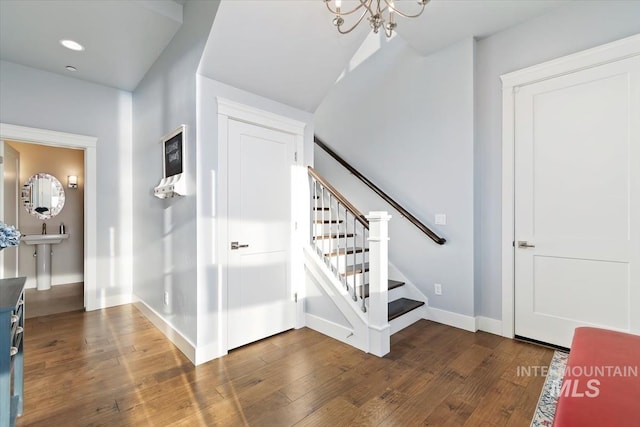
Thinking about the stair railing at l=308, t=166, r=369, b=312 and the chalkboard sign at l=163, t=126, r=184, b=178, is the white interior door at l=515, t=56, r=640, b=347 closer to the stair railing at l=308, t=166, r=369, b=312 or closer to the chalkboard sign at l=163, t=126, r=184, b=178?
the stair railing at l=308, t=166, r=369, b=312

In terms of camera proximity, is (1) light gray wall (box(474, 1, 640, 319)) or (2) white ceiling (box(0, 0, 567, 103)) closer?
(2) white ceiling (box(0, 0, 567, 103))

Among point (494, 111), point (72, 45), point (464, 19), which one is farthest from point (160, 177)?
point (494, 111)

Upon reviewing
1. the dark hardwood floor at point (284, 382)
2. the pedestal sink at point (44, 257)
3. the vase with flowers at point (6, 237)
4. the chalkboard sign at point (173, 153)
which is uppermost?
the chalkboard sign at point (173, 153)

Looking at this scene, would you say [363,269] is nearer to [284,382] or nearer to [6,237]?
[284,382]

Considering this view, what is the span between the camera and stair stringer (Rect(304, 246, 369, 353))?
8.54 feet

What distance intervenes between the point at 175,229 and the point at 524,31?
3757 mm

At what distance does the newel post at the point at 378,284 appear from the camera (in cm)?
249

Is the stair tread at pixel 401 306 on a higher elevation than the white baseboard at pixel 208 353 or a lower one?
higher

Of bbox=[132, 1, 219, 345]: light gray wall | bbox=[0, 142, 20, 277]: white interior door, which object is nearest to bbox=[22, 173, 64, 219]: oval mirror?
bbox=[0, 142, 20, 277]: white interior door

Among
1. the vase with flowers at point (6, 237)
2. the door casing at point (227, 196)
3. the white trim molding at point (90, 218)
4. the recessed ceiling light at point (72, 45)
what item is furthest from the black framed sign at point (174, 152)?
the white trim molding at point (90, 218)

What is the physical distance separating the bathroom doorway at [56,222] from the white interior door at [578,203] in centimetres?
565

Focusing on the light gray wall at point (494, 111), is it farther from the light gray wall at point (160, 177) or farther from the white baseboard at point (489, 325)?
the light gray wall at point (160, 177)

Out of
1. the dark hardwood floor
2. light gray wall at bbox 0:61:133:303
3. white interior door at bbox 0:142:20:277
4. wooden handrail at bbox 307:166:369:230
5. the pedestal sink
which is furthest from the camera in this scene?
the pedestal sink

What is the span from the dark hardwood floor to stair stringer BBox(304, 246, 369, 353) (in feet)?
0.32
